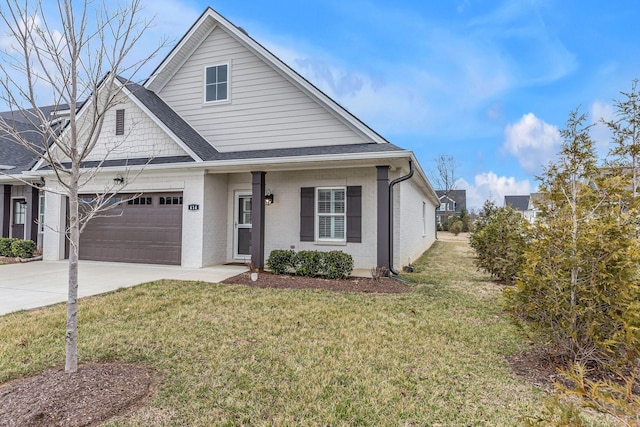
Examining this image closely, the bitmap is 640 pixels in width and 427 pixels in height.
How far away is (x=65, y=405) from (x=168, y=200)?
7.78 meters

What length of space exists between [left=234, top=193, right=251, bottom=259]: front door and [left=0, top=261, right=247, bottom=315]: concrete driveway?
0.87 meters

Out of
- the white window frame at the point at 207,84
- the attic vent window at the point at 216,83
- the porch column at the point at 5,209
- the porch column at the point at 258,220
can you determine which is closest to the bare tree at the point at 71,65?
the porch column at the point at 258,220

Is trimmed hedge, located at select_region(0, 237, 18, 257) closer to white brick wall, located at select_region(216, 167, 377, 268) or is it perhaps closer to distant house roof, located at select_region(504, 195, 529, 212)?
white brick wall, located at select_region(216, 167, 377, 268)

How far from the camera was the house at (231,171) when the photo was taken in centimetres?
923

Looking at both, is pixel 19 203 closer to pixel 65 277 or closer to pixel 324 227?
pixel 65 277

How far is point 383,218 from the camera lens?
8.21 metres

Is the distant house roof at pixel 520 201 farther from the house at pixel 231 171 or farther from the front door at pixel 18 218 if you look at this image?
the front door at pixel 18 218

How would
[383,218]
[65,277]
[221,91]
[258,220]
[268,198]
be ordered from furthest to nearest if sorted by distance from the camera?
[221,91]
[268,198]
[258,220]
[383,218]
[65,277]

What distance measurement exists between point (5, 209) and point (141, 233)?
22.8 feet

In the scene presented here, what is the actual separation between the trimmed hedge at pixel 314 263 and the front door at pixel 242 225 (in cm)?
201

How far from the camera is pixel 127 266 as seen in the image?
32.1ft

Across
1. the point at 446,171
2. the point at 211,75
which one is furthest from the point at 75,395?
the point at 446,171

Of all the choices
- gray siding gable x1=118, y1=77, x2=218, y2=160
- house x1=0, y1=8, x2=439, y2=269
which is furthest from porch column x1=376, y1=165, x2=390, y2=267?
gray siding gable x1=118, y1=77, x2=218, y2=160

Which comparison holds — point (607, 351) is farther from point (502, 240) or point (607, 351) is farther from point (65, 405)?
point (502, 240)
